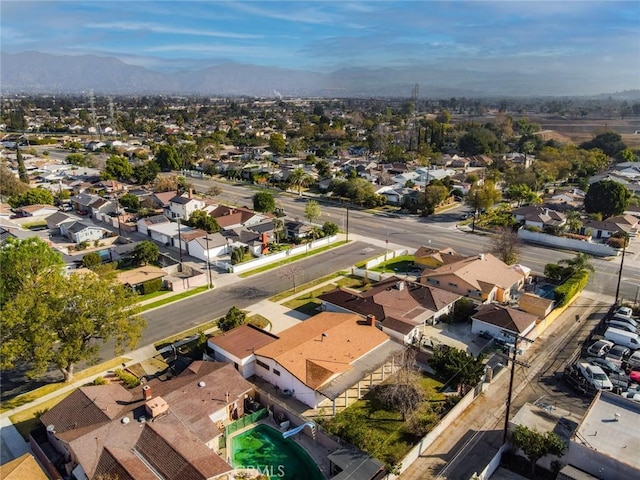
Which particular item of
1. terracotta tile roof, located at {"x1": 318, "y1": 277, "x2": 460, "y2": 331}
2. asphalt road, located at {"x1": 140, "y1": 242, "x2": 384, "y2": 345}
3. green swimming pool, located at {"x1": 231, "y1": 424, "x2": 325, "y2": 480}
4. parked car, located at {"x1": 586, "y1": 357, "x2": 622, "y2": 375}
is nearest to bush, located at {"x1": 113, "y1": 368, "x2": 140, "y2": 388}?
asphalt road, located at {"x1": 140, "y1": 242, "x2": 384, "y2": 345}

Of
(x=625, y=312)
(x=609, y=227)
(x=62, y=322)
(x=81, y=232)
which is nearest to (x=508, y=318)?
(x=625, y=312)

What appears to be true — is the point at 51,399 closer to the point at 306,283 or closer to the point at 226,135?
the point at 306,283

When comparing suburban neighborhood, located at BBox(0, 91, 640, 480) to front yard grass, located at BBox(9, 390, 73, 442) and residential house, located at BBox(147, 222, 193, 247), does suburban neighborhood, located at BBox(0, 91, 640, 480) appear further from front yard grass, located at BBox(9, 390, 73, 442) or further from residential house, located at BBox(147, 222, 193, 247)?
residential house, located at BBox(147, 222, 193, 247)

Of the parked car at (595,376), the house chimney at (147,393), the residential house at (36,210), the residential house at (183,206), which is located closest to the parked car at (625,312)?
the parked car at (595,376)

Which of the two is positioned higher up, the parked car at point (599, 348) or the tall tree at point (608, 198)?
the tall tree at point (608, 198)

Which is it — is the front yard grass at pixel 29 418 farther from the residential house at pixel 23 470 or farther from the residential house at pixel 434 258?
the residential house at pixel 434 258

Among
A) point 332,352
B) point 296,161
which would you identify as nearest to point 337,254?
point 332,352
